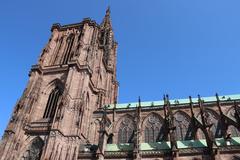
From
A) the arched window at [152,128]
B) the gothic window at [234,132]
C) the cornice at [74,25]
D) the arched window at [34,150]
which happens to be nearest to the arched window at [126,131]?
the arched window at [152,128]

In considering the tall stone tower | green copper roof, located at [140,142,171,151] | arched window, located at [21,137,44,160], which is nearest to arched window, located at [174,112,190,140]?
green copper roof, located at [140,142,171,151]

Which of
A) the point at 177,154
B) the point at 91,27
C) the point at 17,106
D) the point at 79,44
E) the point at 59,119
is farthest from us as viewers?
the point at 91,27

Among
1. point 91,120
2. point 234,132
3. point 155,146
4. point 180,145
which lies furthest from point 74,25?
point 234,132

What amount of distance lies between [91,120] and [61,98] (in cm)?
684

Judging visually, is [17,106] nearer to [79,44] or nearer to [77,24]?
[79,44]

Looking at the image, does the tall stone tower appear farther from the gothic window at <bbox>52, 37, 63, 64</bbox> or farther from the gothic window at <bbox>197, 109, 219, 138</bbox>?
the gothic window at <bbox>197, 109, 219, 138</bbox>

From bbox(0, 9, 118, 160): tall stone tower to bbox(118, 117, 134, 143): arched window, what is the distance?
3.89 meters

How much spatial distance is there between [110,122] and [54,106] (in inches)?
295

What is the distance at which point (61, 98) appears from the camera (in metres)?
25.1

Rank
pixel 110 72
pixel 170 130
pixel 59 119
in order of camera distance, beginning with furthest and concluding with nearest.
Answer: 1. pixel 110 72
2. pixel 59 119
3. pixel 170 130

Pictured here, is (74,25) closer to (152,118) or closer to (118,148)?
(152,118)

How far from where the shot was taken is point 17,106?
26.3 m

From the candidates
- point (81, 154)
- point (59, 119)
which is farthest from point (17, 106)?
point (81, 154)

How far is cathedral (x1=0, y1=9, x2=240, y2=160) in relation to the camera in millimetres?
21688
